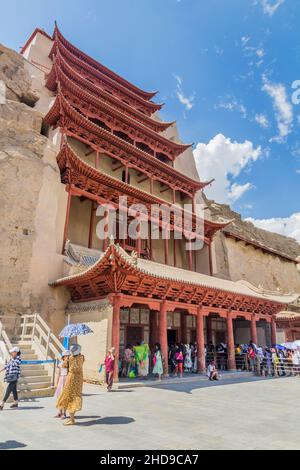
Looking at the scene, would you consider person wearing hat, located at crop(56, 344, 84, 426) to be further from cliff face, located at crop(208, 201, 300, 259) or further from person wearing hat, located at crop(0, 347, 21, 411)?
cliff face, located at crop(208, 201, 300, 259)

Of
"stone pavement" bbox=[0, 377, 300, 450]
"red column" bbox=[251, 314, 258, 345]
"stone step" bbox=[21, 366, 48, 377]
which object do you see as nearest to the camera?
"stone pavement" bbox=[0, 377, 300, 450]

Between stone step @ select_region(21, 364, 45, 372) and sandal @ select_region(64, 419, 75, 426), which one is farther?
stone step @ select_region(21, 364, 45, 372)

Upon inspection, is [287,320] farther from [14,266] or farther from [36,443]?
[36,443]

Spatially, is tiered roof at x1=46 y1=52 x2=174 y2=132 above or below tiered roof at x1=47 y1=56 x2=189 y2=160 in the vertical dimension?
above

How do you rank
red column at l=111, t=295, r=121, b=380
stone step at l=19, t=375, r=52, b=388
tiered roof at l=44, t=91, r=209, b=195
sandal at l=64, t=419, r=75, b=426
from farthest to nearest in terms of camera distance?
1. tiered roof at l=44, t=91, r=209, b=195
2. red column at l=111, t=295, r=121, b=380
3. stone step at l=19, t=375, r=52, b=388
4. sandal at l=64, t=419, r=75, b=426

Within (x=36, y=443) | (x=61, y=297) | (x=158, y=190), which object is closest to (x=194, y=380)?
(x=61, y=297)

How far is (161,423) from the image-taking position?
5.71 metres

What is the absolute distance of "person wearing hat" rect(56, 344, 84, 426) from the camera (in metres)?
5.65

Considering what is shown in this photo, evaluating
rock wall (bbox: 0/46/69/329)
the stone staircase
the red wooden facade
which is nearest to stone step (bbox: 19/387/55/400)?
the stone staircase

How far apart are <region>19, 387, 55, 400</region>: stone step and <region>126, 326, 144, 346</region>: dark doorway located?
6159mm

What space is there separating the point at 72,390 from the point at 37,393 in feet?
10.4

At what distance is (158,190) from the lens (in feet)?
80.4

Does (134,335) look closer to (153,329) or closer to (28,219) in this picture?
(153,329)

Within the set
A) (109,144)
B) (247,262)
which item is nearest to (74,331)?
(109,144)
